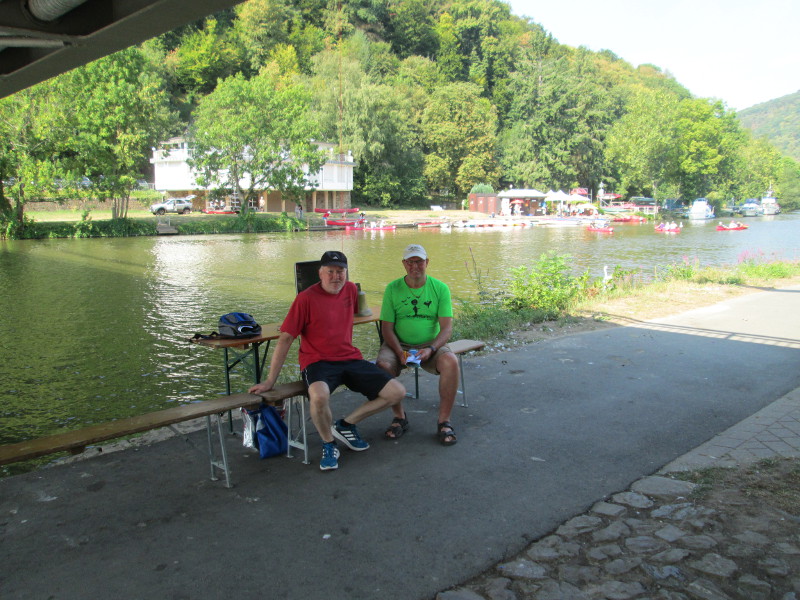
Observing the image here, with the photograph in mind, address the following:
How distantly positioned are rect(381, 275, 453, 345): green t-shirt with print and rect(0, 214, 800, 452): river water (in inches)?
154

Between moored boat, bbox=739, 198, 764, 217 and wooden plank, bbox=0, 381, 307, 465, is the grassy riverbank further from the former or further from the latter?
moored boat, bbox=739, 198, 764, 217

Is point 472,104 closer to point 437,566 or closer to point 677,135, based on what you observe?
point 677,135

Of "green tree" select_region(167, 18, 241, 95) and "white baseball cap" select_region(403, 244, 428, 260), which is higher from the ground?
"green tree" select_region(167, 18, 241, 95)

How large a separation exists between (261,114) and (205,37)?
1763 inches

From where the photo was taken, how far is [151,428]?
4324 millimetres

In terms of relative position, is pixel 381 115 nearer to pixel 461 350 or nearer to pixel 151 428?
pixel 461 350

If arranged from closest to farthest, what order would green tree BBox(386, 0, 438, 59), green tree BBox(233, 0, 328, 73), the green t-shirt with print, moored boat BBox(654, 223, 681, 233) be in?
the green t-shirt with print, moored boat BBox(654, 223, 681, 233), green tree BBox(233, 0, 328, 73), green tree BBox(386, 0, 438, 59)

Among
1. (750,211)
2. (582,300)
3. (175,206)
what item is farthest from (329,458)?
(750,211)

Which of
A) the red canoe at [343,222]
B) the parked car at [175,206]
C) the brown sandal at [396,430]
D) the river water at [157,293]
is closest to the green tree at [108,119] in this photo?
the river water at [157,293]

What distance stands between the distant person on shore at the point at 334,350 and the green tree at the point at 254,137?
4227 cm

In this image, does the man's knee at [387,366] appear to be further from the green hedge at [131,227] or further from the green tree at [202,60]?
the green tree at [202,60]

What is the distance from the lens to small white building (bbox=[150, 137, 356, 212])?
59.5 metres

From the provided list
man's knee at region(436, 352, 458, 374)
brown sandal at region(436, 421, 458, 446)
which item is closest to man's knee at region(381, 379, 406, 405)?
brown sandal at region(436, 421, 458, 446)

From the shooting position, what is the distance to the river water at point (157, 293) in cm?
909
